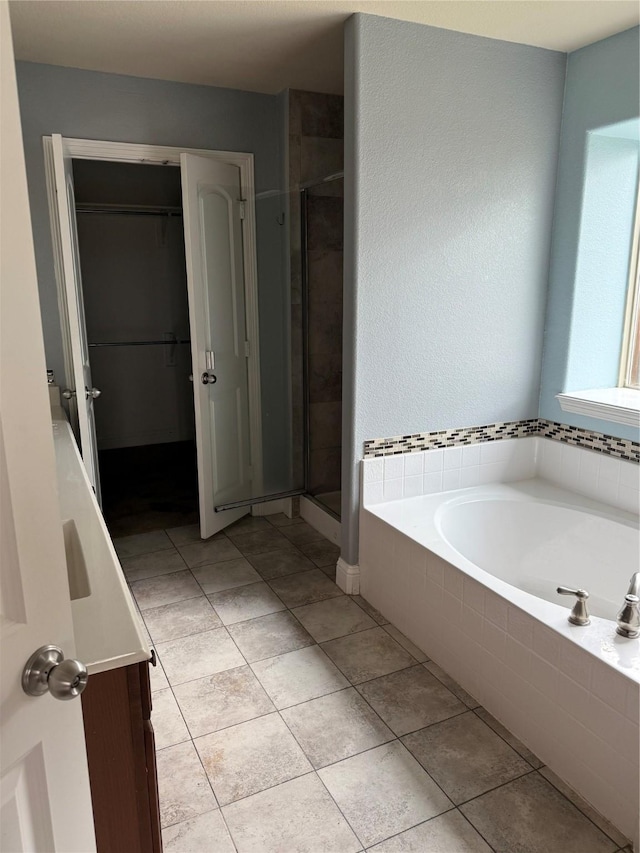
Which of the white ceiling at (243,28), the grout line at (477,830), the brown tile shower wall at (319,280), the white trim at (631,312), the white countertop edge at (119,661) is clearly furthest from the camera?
the brown tile shower wall at (319,280)

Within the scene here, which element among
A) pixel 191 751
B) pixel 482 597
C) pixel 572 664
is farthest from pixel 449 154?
pixel 191 751

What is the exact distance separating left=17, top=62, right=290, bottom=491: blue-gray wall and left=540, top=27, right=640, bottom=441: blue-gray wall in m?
1.50

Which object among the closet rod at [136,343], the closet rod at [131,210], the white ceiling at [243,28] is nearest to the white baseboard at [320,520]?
the closet rod at [136,343]

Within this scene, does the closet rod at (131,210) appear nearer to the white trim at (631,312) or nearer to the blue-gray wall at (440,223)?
the blue-gray wall at (440,223)

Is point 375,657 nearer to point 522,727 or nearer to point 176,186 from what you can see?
point 522,727

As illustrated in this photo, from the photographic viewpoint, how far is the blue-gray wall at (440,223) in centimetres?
256

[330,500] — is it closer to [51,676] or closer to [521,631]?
[521,631]

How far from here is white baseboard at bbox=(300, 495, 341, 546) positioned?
3539 millimetres

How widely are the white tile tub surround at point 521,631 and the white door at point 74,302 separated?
137cm

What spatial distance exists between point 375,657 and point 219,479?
1504 millimetres

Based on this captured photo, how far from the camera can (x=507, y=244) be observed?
2.92 m

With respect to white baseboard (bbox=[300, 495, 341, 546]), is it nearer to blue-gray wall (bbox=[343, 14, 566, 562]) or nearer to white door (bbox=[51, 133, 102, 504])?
blue-gray wall (bbox=[343, 14, 566, 562])

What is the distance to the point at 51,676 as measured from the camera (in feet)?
2.93

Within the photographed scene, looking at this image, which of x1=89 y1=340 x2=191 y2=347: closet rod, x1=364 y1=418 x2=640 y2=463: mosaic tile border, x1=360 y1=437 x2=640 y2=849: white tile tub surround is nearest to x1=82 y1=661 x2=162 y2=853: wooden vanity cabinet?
x1=360 y1=437 x2=640 y2=849: white tile tub surround
